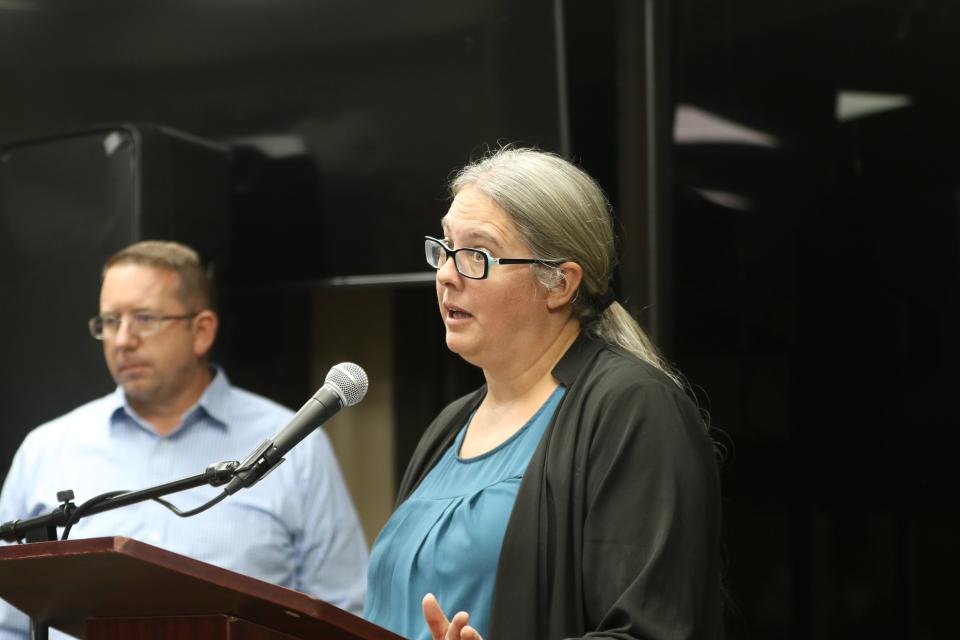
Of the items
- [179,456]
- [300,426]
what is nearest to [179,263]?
[179,456]

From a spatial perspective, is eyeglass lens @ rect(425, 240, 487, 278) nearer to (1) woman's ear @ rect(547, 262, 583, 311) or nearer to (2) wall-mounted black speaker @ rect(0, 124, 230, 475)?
(1) woman's ear @ rect(547, 262, 583, 311)

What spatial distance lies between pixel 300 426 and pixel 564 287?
0.49 meters

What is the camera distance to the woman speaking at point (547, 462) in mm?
1570

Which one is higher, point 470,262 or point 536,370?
point 470,262

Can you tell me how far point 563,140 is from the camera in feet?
10.0

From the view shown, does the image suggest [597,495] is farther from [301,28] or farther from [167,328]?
[301,28]

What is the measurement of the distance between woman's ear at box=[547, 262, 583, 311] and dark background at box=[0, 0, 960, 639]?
0.83 meters

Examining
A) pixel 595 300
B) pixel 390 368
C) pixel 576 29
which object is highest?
pixel 576 29

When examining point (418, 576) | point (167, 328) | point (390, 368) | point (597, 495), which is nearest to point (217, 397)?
point (167, 328)

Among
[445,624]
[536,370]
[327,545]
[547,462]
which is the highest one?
[536,370]

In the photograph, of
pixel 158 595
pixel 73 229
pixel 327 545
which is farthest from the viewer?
pixel 73 229

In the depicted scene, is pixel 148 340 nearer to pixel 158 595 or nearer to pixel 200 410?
pixel 200 410

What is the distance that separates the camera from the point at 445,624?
4.68 ft

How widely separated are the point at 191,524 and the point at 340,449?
1306 mm
